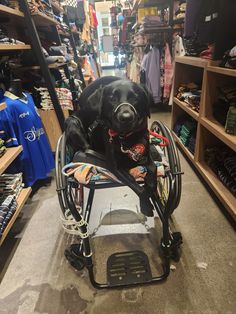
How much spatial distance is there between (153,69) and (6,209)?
8.96 feet

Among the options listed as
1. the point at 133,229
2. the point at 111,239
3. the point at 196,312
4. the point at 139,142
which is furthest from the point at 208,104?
the point at 196,312

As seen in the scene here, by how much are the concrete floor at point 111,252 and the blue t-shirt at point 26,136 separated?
0.27 metres

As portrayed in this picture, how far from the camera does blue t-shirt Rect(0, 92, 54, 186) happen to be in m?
1.38

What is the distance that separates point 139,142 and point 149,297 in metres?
0.68

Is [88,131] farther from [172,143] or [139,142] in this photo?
[172,143]

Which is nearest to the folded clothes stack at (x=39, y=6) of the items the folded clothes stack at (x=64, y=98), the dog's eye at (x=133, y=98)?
the folded clothes stack at (x=64, y=98)

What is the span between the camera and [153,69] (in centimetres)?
316

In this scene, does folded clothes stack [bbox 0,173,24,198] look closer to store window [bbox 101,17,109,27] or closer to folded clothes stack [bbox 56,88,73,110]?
folded clothes stack [bbox 56,88,73,110]

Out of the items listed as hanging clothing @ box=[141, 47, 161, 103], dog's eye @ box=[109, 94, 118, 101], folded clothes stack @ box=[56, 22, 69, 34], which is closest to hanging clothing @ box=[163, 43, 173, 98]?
hanging clothing @ box=[141, 47, 161, 103]

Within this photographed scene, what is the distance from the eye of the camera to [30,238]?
1.33 m

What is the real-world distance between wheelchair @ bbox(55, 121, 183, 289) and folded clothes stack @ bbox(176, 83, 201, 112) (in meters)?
0.83

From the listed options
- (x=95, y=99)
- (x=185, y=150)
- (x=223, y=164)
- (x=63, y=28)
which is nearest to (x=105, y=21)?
(x=63, y=28)

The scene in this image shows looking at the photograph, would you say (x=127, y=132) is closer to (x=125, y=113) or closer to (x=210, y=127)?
(x=125, y=113)

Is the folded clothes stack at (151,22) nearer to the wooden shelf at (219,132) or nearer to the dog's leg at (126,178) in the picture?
the wooden shelf at (219,132)
